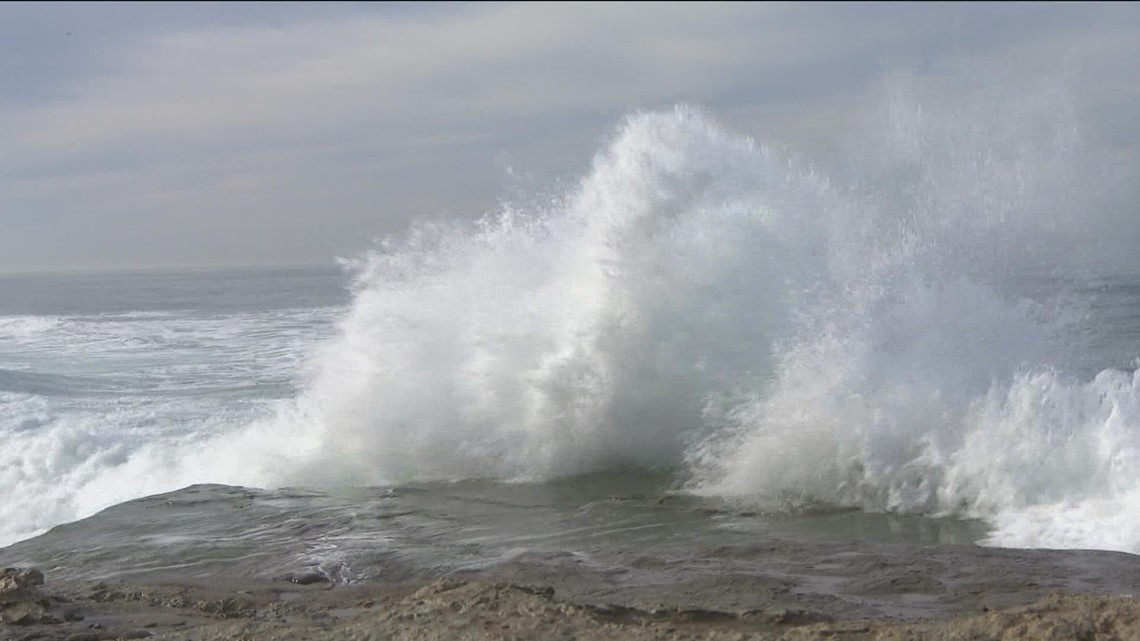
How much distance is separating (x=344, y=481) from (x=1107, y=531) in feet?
23.1

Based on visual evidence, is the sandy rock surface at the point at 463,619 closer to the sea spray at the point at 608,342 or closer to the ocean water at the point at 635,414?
the ocean water at the point at 635,414

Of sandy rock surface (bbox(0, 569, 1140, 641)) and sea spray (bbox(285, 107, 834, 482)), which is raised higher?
sea spray (bbox(285, 107, 834, 482))

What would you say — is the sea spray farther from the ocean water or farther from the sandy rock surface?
the sandy rock surface

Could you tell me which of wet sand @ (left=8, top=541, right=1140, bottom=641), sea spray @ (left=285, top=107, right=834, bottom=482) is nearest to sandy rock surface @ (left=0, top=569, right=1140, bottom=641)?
wet sand @ (left=8, top=541, right=1140, bottom=641)

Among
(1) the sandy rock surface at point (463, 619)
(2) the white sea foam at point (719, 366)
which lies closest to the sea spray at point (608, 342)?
(2) the white sea foam at point (719, 366)

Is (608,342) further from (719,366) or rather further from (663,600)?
(663,600)

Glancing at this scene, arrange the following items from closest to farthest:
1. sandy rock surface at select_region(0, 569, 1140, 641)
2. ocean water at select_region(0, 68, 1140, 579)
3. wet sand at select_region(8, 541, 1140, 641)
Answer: sandy rock surface at select_region(0, 569, 1140, 641) < wet sand at select_region(8, 541, 1140, 641) < ocean water at select_region(0, 68, 1140, 579)

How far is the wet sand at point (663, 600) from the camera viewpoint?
4523 mm

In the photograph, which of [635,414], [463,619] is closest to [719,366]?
[635,414]

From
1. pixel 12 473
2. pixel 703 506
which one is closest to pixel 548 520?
pixel 703 506

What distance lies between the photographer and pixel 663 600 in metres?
5.37

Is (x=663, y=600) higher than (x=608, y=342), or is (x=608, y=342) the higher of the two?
(x=608, y=342)

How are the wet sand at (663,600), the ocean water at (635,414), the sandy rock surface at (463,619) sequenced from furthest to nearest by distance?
the ocean water at (635,414) < the wet sand at (663,600) < the sandy rock surface at (463,619)

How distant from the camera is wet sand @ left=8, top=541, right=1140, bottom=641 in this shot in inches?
178
